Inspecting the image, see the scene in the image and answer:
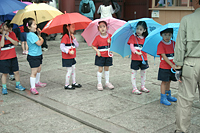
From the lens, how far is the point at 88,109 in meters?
4.71

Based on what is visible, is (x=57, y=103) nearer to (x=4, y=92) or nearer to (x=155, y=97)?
(x=4, y=92)

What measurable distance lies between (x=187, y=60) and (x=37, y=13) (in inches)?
142

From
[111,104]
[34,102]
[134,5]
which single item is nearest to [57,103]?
[34,102]

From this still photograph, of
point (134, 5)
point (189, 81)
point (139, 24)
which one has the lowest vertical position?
point (189, 81)

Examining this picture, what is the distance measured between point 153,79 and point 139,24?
186 centimetres

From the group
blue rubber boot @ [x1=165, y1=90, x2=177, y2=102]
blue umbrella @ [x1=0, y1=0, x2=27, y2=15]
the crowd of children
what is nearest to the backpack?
the crowd of children

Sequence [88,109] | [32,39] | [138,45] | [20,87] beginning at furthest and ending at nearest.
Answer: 1. [20,87]
2. [32,39]
3. [138,45]
4. [88,109]

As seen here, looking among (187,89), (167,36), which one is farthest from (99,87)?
(187,89)

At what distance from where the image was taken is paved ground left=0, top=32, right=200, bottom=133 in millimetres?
4016

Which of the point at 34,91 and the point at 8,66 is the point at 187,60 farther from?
the point at 8,66

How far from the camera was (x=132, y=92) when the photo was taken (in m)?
5.57

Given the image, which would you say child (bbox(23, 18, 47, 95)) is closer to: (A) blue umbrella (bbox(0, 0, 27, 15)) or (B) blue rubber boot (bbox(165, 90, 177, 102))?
(A) blue umbrella (bbox(0, 0, 27, 15))

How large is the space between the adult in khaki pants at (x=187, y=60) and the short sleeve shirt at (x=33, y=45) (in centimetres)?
316

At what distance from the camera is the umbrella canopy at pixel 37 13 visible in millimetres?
5650
